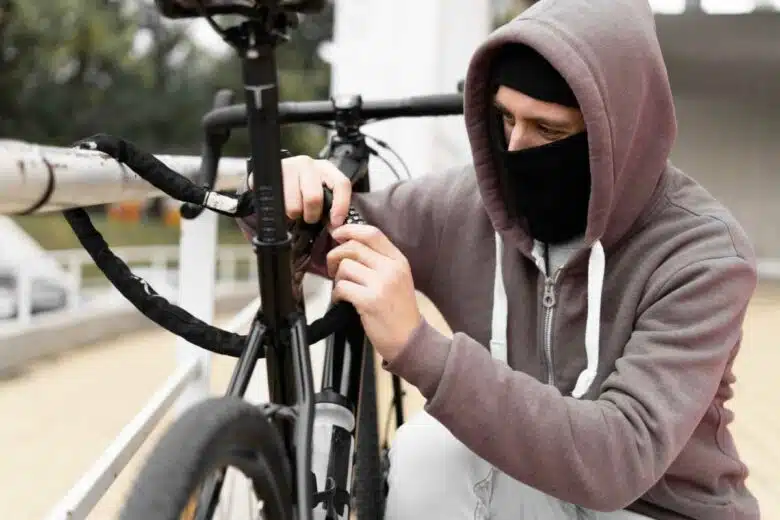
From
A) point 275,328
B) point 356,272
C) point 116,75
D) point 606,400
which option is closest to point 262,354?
point 275,328

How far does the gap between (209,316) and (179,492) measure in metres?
0.90

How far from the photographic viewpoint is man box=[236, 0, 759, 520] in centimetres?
95

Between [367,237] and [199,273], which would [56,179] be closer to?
[367,237]

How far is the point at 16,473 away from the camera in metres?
3.11

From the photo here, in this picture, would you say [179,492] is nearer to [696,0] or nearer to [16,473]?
[16,473]

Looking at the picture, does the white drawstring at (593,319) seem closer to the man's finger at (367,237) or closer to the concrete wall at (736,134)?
the man's finger at (367,237)

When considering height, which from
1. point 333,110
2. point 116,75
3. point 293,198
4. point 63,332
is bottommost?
point 63,332

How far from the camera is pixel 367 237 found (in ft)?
3.14

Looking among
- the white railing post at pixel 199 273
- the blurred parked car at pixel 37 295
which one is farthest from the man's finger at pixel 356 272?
the blurred parked car at pixel 37 295

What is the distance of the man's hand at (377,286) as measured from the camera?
3.05ft

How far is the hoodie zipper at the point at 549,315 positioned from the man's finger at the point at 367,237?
0.29 metres

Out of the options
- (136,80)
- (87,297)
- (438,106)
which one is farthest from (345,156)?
(136,80)

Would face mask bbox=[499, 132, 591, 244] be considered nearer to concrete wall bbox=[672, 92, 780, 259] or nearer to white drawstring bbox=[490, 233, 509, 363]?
white drawstring bbox=[490, 233, 509, 363]

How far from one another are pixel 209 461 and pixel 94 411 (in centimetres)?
369
